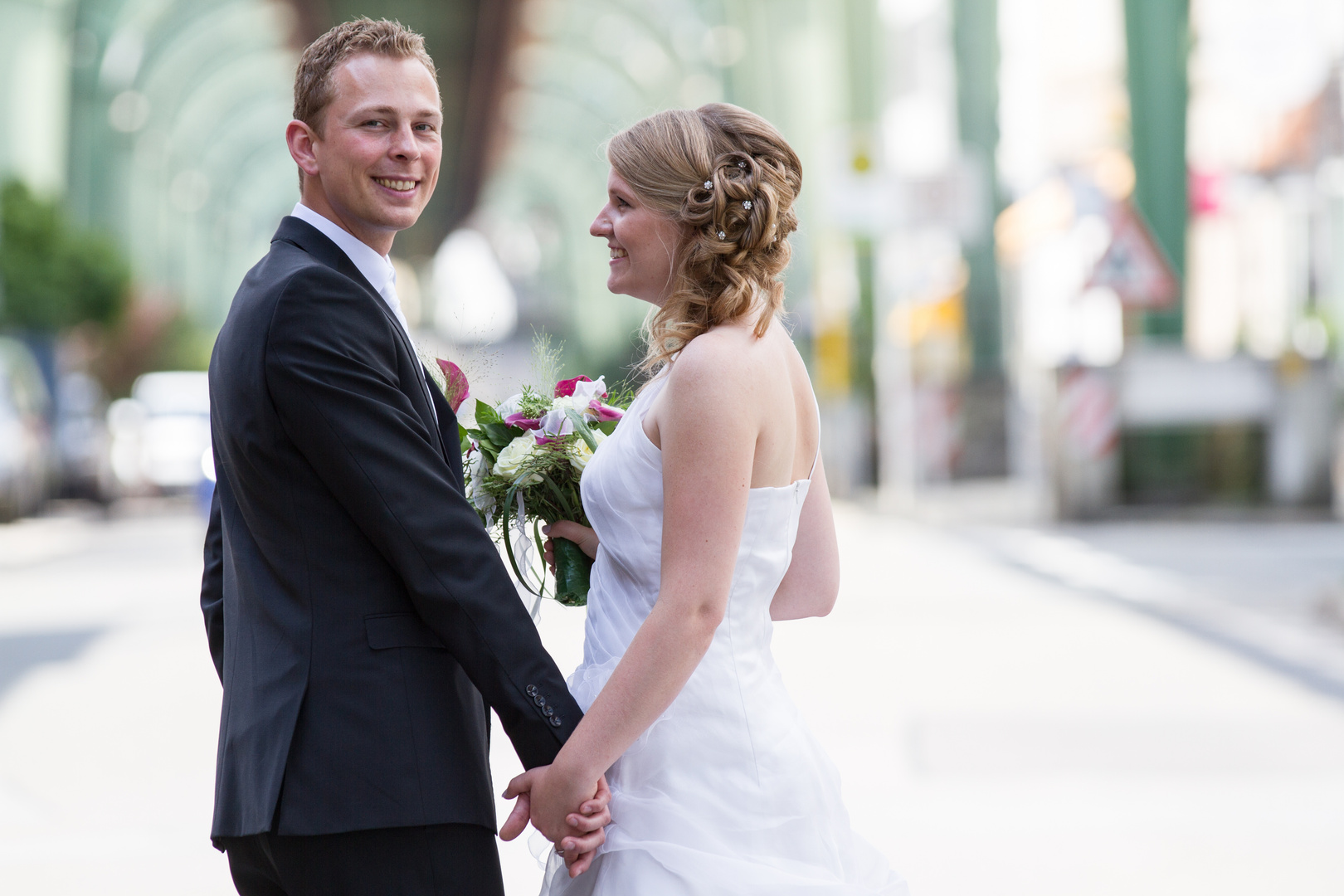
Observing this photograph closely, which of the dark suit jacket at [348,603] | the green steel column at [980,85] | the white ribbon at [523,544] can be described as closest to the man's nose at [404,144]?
the dark suit jacket at [348,603]

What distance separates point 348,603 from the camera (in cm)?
228

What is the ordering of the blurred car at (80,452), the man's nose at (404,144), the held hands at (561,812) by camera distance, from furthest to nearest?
the blurred car at (80,452) → the man's nose at (404,144) → the held hands at (561,812)

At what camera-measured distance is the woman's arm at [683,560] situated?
7.61 ft

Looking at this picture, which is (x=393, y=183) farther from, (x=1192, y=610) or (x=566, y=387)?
(x=1192, y=610)

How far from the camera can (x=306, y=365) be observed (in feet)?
7.48

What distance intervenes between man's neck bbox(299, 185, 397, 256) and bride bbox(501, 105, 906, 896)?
13.5 inches

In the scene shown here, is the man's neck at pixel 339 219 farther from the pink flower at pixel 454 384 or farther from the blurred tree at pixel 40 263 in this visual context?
the blurred tree at pixel 40 263

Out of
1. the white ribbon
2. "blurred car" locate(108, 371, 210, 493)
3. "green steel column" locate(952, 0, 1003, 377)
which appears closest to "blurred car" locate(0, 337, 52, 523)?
"blurred car" locate(108, 371, 210, 493)

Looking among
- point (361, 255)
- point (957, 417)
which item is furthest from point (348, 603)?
point (957, 417)

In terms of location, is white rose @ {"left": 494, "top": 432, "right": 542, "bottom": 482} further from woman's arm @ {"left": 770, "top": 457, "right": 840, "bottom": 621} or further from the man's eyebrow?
the man's eyebrow

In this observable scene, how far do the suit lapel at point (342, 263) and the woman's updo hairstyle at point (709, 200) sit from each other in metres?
0.36

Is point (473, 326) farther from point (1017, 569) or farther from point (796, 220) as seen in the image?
point (1017, 569)

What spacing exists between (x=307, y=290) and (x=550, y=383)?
0.76m

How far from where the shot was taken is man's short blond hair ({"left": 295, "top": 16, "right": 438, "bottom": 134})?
2.43 meters
